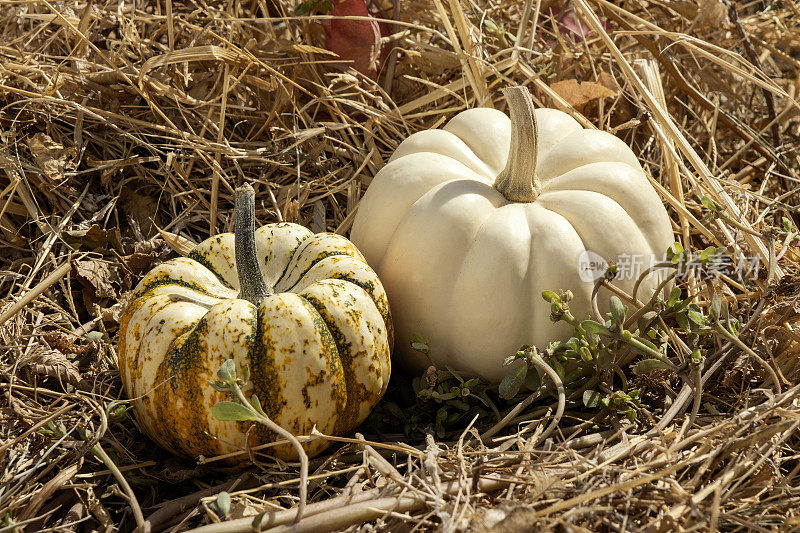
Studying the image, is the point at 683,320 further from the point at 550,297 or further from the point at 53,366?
the point at 53,366

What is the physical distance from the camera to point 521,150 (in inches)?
88.4

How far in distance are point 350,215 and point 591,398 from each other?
1.16m

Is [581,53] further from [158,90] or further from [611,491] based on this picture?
[611,491]

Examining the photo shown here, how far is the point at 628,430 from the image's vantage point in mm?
2018

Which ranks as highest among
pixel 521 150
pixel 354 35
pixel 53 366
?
pixel 354 35

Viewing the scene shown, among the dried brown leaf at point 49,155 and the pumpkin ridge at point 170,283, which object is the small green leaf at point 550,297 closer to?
the pumpkin ridge at point 170,283

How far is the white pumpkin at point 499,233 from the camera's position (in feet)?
7.06

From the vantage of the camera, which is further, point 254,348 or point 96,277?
point 96,277

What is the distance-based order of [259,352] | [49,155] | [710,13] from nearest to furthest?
1. [259,352]
2. [49,155]
3. [710,13]

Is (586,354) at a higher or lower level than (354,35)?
lower

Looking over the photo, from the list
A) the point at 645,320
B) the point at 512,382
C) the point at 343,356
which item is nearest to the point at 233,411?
the point at 343,356

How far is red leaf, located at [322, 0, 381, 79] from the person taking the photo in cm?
306

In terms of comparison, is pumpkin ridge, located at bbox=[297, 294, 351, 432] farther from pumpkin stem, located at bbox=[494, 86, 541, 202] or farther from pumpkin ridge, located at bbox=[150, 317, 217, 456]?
pumpkin stem, located at bbox=[494, 86, 541, 202]

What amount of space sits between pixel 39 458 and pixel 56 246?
38.4 inches
